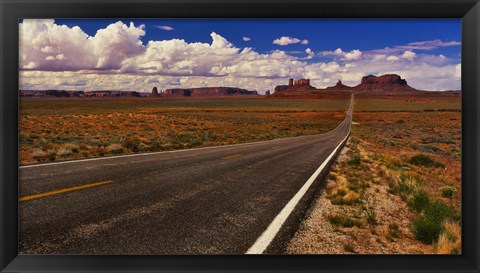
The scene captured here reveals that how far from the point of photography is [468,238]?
3947 mm

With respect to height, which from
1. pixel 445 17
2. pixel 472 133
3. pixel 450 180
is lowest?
pixel 450 180

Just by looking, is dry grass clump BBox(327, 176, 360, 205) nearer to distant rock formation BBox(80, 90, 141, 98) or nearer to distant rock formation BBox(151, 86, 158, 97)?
distant rock formation BBox(151, 86, 158, 97)

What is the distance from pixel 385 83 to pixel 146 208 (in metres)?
194

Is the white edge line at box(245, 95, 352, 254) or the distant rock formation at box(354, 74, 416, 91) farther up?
the distant rock formation at box(354, 74, 416, 91)

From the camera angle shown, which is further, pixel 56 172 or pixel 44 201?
pixel 56 172

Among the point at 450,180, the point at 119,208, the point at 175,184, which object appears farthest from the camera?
the point at 450,180

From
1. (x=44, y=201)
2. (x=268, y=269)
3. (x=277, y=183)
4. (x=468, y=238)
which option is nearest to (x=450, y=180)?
(x=277, y=183)

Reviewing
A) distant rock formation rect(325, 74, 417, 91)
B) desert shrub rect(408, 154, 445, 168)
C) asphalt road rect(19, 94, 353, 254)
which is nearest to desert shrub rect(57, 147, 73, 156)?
asphalt road rect(19, 94, 353, 254)

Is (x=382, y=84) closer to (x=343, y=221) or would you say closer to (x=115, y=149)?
(x=115, y=149)

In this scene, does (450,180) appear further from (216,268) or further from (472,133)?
(216,268)

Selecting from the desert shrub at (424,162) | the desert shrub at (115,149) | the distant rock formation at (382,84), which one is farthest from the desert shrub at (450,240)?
the distant rock formation at (382,84)

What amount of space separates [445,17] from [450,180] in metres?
9.78

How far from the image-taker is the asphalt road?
4141mm

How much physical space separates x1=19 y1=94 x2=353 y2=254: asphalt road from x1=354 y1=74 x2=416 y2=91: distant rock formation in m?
175
